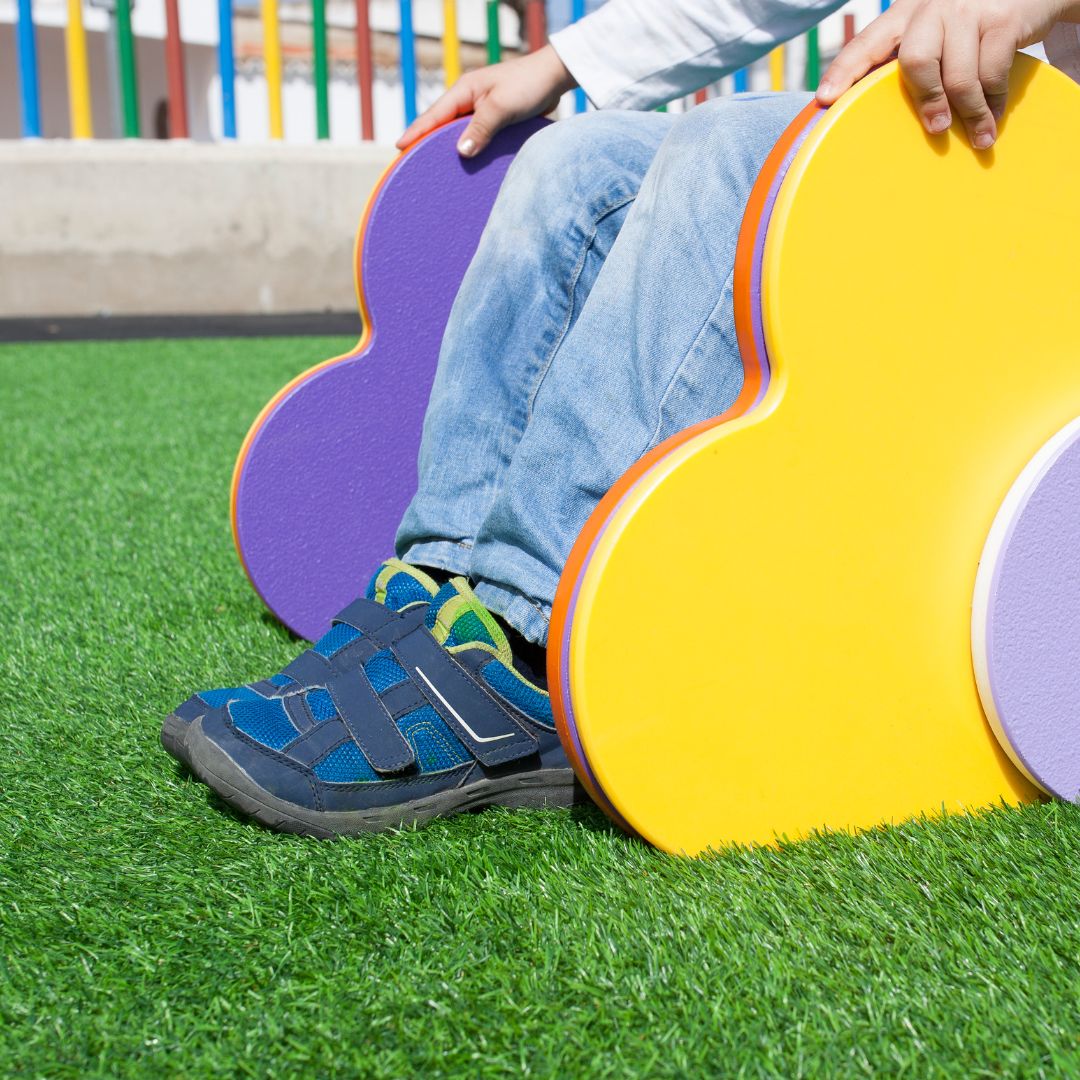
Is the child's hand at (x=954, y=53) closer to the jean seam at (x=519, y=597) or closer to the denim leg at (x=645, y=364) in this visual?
the denim leg at (x=645, y=364)

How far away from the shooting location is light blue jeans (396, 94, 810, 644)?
966mm

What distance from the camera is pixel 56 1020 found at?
0.71 meters

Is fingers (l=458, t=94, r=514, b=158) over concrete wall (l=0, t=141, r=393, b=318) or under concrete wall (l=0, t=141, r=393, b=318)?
over

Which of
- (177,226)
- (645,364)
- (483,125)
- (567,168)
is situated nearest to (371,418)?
(483,125)

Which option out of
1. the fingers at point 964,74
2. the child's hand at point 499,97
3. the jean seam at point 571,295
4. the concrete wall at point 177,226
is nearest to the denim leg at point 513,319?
the jean seam at point 571,295

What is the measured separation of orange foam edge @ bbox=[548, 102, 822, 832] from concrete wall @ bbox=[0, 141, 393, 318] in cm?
552

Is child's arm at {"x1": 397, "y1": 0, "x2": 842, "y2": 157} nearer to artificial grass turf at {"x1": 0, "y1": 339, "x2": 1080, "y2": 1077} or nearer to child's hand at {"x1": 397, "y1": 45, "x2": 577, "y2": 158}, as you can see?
child's hand at {"x1": 397, "y1": 45, "x2": 577, "y2": 158}

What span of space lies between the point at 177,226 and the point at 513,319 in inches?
211

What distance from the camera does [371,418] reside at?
1.47 m

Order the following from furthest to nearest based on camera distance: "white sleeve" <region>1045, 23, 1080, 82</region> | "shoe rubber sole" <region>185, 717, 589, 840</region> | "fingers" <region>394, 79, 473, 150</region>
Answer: "fingers" <region>394, 79, 473, 150</region> → "white sleeve" <region>1045, 23, 1080, 82</region> → "shoe rubber sole" <region>185, 717, 589, 840</region>

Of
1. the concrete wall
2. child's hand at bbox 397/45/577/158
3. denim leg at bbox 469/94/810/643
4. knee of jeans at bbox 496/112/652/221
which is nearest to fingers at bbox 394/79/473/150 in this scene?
child's hand at bbox 397/45/577/158

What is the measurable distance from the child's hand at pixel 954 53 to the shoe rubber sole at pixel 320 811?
0.56 metres

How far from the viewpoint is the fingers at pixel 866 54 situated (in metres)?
0.87

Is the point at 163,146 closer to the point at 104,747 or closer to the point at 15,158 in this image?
the point at 15,158
